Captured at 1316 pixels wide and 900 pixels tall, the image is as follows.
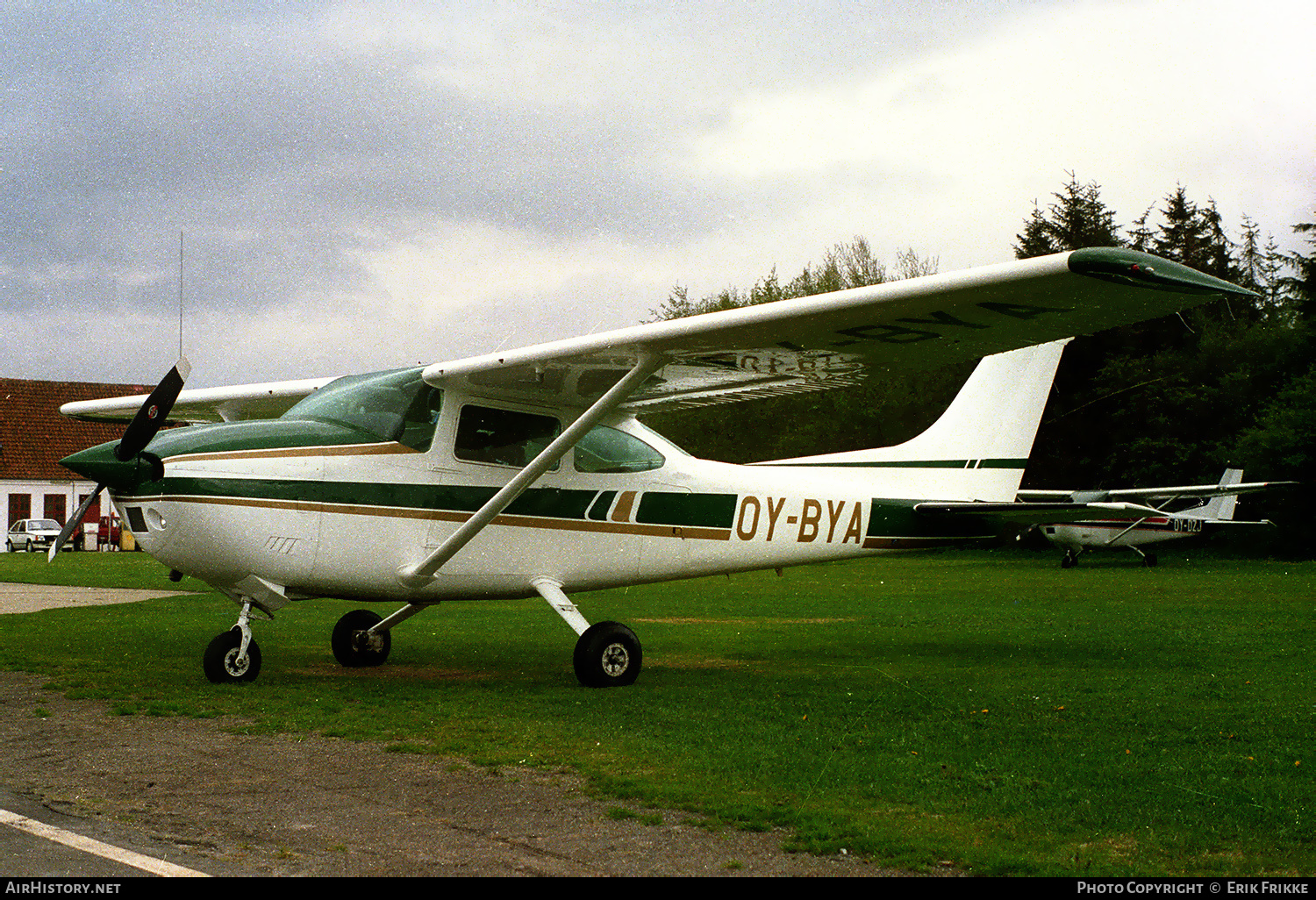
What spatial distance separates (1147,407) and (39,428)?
4945 centimetres

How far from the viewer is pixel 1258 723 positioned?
23.4 feet

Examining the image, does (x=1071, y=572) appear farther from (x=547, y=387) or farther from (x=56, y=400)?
(x=56, y=400)

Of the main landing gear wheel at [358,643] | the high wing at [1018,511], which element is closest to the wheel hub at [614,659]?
the main landing gear wheel at [358,643]

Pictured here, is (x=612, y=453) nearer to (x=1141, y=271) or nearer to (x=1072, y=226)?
(x=1141, y=271)

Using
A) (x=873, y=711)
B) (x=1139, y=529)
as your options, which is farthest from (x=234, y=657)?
(x=1139, y=529)

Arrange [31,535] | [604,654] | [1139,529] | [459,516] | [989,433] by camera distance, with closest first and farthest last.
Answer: [604,654]
[459,516]
[989,433]
[1139,529]
[31,535]

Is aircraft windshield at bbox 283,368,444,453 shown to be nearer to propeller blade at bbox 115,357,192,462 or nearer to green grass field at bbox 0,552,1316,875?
propeller blade at bbox 115,357,192,462

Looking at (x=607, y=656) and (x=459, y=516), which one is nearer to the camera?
(x=607, y=656)

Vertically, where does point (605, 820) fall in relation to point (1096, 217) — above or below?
below

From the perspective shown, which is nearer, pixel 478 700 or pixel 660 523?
pixel 478 700

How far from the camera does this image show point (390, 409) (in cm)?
910

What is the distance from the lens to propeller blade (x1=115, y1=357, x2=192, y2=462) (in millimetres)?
7965
